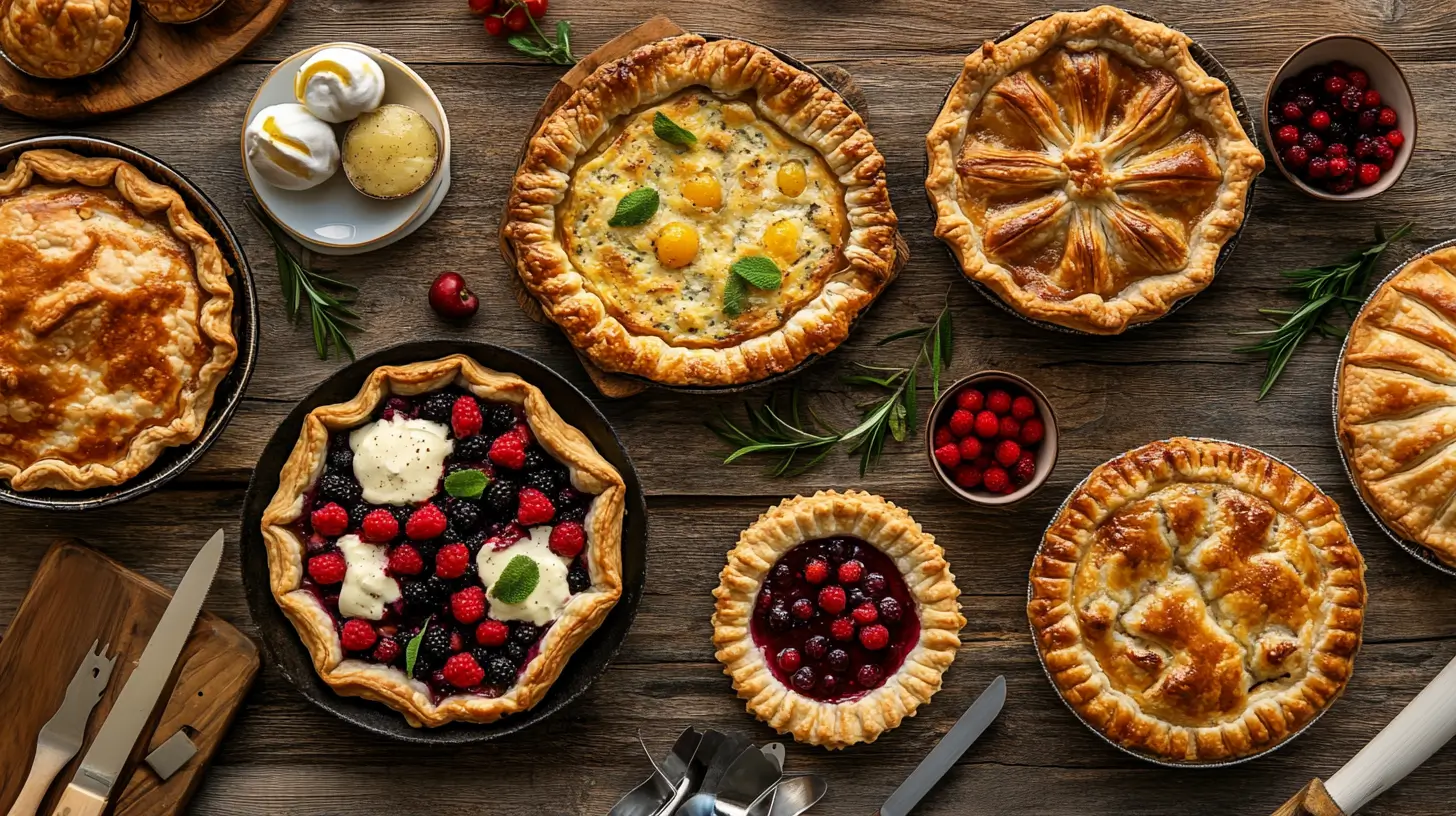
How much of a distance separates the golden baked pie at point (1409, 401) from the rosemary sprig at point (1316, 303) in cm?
17

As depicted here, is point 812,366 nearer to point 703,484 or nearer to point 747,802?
point 703,484

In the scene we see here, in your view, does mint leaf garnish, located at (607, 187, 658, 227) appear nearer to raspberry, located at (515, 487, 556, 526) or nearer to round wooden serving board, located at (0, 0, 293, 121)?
raspberry, located at (515, 487, 556, 526)

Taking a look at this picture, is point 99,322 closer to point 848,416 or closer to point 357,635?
point 357,635

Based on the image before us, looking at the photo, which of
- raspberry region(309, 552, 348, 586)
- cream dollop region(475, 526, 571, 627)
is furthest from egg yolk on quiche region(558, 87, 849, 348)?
raspberry region(309, 552, 348, 586)

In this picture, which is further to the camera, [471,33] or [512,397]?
[471,33]

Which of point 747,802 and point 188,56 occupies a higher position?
point 188,56

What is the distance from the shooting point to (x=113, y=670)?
4.52 meters

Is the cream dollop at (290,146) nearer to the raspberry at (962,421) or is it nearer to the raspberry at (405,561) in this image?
the raspberry at (405,561)

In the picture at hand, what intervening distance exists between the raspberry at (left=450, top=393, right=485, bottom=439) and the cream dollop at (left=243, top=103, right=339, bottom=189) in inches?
43.7

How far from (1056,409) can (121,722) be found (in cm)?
395

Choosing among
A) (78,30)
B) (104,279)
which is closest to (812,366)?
(104,279)

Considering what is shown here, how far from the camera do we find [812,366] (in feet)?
15.7

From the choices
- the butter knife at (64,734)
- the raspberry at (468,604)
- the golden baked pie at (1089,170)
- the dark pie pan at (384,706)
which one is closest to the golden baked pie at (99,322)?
the dark pie pan at (384,706)

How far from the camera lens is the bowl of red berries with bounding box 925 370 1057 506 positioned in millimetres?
4504
